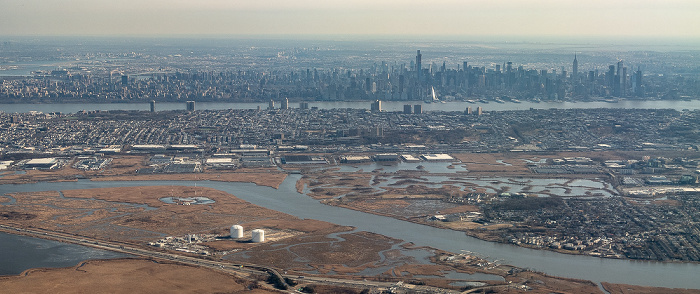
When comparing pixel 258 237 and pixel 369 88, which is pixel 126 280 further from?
pixel 369 88

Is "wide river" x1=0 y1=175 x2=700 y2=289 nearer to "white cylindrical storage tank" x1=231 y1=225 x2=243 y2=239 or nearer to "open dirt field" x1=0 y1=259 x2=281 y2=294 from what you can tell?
"white cylindrical storage tank" x1=231 y1=225 x2=243 y2=239

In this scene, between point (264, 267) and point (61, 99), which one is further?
point (61, 99)

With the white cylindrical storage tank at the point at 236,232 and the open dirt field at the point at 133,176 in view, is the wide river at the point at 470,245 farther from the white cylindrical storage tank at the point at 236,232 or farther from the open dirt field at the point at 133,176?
the white cylindrical storage tank at the point at 236,232

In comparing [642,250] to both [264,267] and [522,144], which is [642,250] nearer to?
[264,267]

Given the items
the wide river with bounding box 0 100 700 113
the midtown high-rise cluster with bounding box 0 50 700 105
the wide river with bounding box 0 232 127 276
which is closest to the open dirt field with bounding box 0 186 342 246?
the wide river with bounding box 0 232 127 276

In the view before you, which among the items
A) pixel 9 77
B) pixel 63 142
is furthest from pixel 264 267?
pixel 9 77

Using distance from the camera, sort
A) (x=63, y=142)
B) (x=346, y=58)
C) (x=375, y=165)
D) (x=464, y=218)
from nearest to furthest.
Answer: (x=464, y=218)
(x=375, y=165)
(x=63, y=142)
(x=346, y=58)
